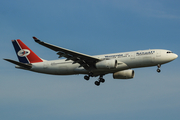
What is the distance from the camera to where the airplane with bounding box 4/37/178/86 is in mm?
37719

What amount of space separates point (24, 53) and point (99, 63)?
13.5 metres

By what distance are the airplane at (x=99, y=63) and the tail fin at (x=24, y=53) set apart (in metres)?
0.85

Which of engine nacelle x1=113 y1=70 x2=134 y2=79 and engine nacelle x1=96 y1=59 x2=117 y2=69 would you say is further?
engine nacelle x1=113 y1=70 x2=134 y2=79

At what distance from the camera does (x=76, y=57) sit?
3803 centimetres

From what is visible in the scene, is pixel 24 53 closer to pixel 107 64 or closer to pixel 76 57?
pixel 76 57

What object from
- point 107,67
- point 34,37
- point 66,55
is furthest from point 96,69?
point 34,37

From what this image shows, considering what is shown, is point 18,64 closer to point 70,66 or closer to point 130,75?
point 70,66

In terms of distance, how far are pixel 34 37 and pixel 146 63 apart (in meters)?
15.3

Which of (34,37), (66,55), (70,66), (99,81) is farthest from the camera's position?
(99,81)

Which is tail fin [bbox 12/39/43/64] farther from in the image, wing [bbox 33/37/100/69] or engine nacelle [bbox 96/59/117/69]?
engine nacelle [bbox 96/59/117/69]

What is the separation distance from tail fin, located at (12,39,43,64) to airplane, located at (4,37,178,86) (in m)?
0.85

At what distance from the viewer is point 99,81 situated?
43500 millimetres

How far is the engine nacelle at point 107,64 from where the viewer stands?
37444mm

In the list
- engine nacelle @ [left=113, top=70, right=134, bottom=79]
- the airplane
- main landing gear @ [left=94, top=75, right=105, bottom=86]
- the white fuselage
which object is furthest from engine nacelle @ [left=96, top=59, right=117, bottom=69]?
main landing gear @ [left=94, top=75, right=105, bottom=86]
